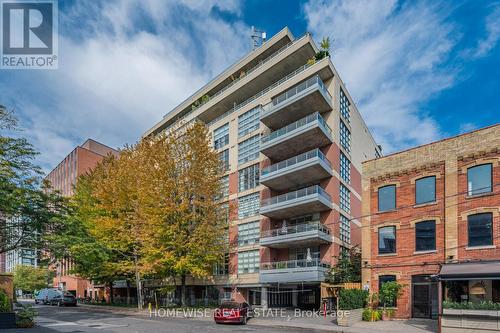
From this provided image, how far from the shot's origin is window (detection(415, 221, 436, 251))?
24172mm

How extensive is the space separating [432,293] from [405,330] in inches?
190

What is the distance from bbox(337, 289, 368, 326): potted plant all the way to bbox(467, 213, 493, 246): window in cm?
726

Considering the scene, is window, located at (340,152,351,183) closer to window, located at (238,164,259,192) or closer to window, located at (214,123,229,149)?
window, located at (238,164,259,192)

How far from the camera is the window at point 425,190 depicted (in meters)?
24.8

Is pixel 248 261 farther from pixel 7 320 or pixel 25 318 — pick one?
pixel 7 320

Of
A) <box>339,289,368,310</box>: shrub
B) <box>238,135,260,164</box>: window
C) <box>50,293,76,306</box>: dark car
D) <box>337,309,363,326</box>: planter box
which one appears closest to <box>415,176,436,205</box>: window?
<box>339,289,368,310</box>: shrub

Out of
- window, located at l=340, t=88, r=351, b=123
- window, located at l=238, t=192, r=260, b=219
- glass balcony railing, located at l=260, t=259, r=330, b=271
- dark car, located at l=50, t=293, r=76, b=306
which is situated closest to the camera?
glass balcony railing, located at l=260, t=259, r=330, b=271

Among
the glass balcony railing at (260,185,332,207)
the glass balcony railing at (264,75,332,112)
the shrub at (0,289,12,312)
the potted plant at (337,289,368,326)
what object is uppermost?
the glass balcony railing at (264,75,332,112)

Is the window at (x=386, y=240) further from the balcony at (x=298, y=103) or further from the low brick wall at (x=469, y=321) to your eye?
the balcony at (x=298, y=103)

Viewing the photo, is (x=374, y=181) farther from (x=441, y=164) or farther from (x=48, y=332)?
(x=48, y=332)

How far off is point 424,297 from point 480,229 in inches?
215

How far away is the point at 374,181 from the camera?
2780cm

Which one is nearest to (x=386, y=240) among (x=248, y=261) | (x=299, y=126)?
(x=299, y=126)

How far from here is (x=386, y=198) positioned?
2705 centimetres
